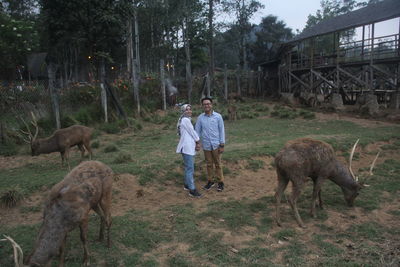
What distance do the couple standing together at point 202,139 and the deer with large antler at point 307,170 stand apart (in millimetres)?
1557

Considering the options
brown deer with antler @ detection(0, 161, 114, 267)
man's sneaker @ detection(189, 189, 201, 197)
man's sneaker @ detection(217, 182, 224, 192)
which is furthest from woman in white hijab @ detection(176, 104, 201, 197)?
brown deer with antler @ detection(0, 161, 114, 267)

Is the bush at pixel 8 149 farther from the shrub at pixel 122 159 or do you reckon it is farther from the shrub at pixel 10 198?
the shrub at pixel 10 198

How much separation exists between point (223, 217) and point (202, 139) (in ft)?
5.94

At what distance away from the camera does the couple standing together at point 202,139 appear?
6398 millimetres

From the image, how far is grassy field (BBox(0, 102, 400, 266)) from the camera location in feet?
14.5

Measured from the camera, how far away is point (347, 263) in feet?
13.8

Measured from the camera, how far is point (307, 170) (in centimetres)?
555

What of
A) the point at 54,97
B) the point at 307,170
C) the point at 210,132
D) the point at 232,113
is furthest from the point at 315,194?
the point at 232,113

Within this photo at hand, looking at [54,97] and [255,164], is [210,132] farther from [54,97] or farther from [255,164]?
[54,97]

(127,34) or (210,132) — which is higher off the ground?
(127,34)

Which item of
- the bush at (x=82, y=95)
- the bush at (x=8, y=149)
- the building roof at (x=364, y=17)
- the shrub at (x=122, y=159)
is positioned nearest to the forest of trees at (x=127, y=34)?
the bush at (x=82, y=95)

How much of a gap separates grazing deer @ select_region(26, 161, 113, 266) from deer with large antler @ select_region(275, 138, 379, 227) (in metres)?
2.86

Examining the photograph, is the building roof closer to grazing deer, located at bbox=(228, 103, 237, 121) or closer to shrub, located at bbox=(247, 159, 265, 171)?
grazing deer, located at bbox=(228, 103, 237, 121)

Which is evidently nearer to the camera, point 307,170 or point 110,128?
point 307,170
